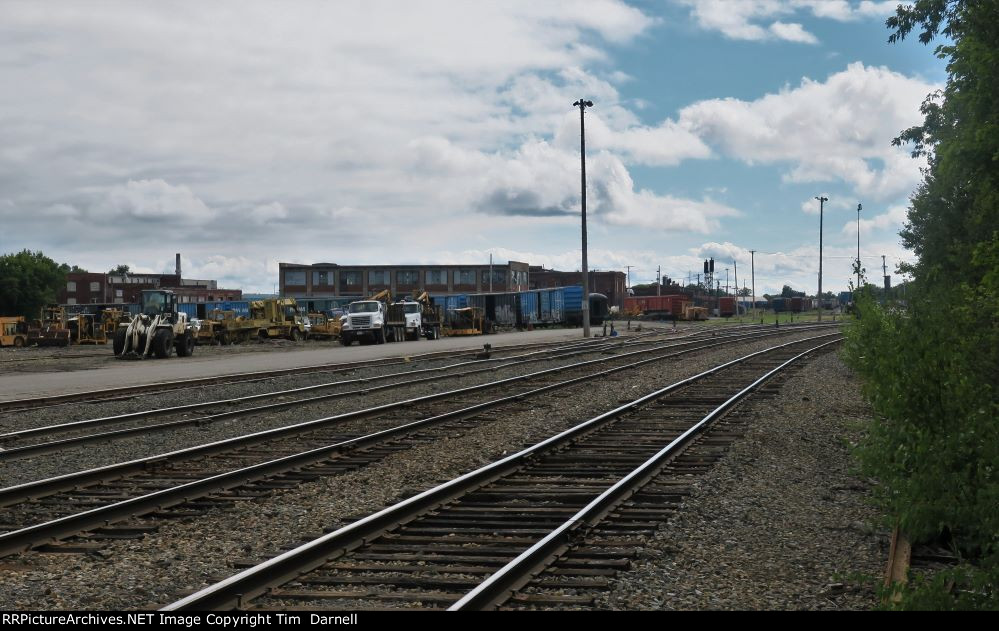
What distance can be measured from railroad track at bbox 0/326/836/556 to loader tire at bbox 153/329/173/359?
74.3ft

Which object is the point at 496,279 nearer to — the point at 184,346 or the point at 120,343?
the point at 184,346

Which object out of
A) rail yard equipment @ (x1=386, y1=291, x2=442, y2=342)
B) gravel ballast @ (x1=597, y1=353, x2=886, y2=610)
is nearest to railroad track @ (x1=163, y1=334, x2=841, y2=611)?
gravel ballast @ (x1=597, y1=353, x2=886, y2=610)

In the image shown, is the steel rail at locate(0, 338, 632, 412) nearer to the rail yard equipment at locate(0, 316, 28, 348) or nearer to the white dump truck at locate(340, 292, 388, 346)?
the white dump truck at locate(340, 292, 388, 346)

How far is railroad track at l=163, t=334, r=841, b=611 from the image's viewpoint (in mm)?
5953

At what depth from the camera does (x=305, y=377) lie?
81.5 ft

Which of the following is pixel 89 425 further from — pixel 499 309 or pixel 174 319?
pixel 499 309

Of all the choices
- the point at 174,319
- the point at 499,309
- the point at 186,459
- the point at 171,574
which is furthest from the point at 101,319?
the point at 171,574

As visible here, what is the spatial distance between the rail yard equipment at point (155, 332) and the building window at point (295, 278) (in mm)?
94350

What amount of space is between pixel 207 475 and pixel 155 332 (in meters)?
27.3

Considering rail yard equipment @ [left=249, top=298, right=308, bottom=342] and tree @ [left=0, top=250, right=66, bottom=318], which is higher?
tree @ [left=0, top=250, right=66, bottom=318]

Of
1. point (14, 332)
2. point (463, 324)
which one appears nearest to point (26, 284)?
point (14, 332)

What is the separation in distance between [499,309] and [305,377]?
54.2 m

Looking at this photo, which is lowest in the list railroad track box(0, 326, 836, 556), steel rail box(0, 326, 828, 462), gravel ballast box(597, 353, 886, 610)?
gravel ballast box(597, 353, 886, 610)
